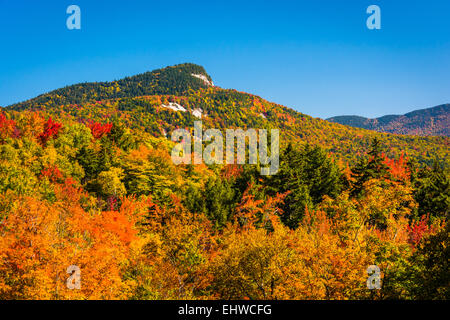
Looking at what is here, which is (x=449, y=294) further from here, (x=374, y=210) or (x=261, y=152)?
(x=261, y=152)

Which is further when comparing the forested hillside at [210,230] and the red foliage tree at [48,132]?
the red foliage tree at [48,132]

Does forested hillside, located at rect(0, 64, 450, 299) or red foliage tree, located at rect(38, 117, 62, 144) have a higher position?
red foliage tree, located at rect(38, 117, 62, 144)

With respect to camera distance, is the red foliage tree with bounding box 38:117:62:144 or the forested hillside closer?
the forested hillside

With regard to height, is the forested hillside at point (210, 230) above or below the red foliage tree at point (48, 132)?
below

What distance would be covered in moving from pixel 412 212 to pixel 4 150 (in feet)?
244

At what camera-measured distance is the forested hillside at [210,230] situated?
20.9 m

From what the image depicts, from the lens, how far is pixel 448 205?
47.8 metres

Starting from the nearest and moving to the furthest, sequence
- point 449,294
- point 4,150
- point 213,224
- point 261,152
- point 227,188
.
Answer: point 449,294, point 213,224, point 227,188, point 4,150, point 261,152

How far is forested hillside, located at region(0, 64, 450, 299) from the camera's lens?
20875 mm

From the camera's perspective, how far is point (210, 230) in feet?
141

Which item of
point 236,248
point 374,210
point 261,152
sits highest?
point 261,152

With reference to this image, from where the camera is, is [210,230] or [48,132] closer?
[210,230]

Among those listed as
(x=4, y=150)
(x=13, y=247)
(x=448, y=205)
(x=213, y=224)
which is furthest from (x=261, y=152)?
(x=4, y=150)
